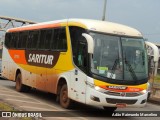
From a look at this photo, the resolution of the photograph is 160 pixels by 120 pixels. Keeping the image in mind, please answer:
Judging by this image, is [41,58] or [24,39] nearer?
[41,58]

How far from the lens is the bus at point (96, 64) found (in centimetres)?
1321

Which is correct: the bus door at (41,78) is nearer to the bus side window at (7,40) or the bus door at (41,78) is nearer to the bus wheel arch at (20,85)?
the bus wheel arch at (20,85)

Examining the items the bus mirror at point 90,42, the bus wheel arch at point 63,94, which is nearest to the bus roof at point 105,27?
the bus mirror at point 90,42

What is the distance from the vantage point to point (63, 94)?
50.2 ft

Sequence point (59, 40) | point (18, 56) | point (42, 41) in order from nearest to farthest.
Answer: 1. point (59, 40)
2. point (42, 41)
3. point (18, 56)

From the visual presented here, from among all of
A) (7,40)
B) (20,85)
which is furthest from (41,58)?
(7,40)

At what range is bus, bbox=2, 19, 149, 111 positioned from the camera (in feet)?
43.3

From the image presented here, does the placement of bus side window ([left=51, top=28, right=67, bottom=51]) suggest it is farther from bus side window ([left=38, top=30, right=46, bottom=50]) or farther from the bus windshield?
the bus windshield

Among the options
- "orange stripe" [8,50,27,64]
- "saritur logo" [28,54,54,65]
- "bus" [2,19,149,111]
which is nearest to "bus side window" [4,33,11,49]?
"orange stripe" [8,50,27,64]

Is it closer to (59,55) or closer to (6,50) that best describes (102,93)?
(59,55)

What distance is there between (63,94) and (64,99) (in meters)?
0.18

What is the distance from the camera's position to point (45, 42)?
17438mm

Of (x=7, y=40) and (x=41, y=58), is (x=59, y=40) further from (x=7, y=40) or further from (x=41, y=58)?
(x=7, y=40)

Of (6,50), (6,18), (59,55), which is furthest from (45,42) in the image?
(6,18)
